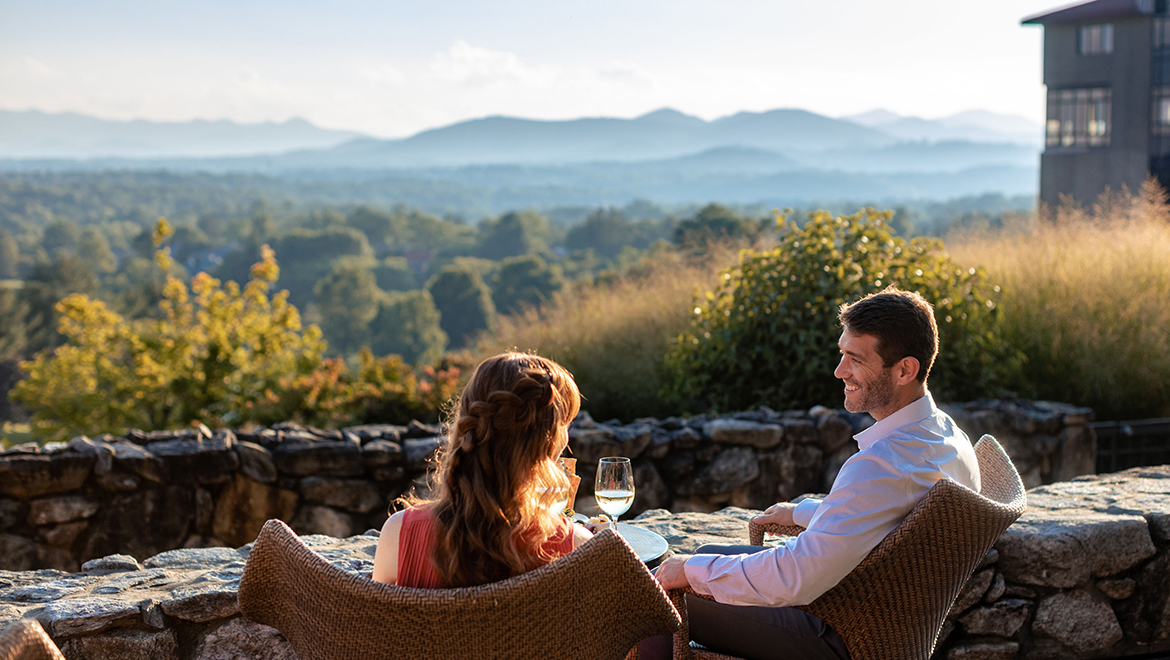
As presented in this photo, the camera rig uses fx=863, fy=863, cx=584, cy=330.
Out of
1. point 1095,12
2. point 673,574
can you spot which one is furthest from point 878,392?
point 1095,12

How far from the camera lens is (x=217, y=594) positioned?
2.13 m

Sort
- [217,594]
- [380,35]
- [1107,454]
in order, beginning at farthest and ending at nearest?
[380,35] < [1107,454] < [217,594]

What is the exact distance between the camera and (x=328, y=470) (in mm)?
4465

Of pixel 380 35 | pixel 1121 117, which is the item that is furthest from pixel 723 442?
pixel 380 35

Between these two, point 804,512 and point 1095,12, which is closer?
point 804,512

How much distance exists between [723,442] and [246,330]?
524 centimetres

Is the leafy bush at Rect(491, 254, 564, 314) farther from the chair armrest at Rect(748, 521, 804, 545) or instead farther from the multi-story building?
the chair armrest at Rect(748, 521, 804, 545)

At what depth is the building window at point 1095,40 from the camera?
24297 millimetres

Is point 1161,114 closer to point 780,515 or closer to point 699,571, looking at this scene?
point 780,515

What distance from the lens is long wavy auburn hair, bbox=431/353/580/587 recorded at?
1521 millimetres

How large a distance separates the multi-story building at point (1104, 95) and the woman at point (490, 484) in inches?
1038

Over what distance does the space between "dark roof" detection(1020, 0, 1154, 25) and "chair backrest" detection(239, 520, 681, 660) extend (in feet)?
88.0

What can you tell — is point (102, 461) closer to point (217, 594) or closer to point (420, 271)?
point (217, 594)

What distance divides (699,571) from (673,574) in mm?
73
